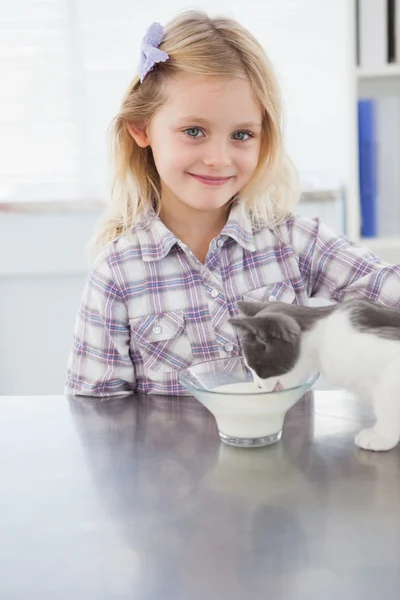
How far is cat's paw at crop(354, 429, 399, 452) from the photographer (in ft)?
2.95

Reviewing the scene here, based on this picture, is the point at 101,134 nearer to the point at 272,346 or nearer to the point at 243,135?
the point at 243,135

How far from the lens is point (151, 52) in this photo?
1409 mm

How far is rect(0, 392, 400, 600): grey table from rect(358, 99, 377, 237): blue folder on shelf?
4.87 feet

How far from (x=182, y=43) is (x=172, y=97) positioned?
4.2 inches

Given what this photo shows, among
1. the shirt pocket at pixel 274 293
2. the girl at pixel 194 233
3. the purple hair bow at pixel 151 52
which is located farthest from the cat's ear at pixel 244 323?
the purple hair bow at pixel 151 52

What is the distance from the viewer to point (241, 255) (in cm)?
151

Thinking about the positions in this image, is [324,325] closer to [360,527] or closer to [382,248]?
[360,527]

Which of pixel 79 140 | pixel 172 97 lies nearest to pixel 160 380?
pixel 172 97

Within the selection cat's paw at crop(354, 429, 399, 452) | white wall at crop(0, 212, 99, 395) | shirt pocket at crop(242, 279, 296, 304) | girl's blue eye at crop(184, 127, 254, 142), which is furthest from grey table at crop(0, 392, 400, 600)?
white wall at crop(0, 212, 99, 395)


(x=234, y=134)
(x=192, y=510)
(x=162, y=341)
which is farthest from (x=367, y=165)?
(x=192, y=510)

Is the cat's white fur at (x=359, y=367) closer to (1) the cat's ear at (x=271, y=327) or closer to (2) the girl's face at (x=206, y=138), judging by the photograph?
(1) the cat's ear at (x=271, y=327)

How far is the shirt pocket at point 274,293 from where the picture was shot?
149cm

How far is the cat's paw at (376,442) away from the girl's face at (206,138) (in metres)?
0.62

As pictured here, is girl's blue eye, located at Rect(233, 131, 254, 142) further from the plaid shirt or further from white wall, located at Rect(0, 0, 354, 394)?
white wall, located at Rect(0, 0, 354, 394)
